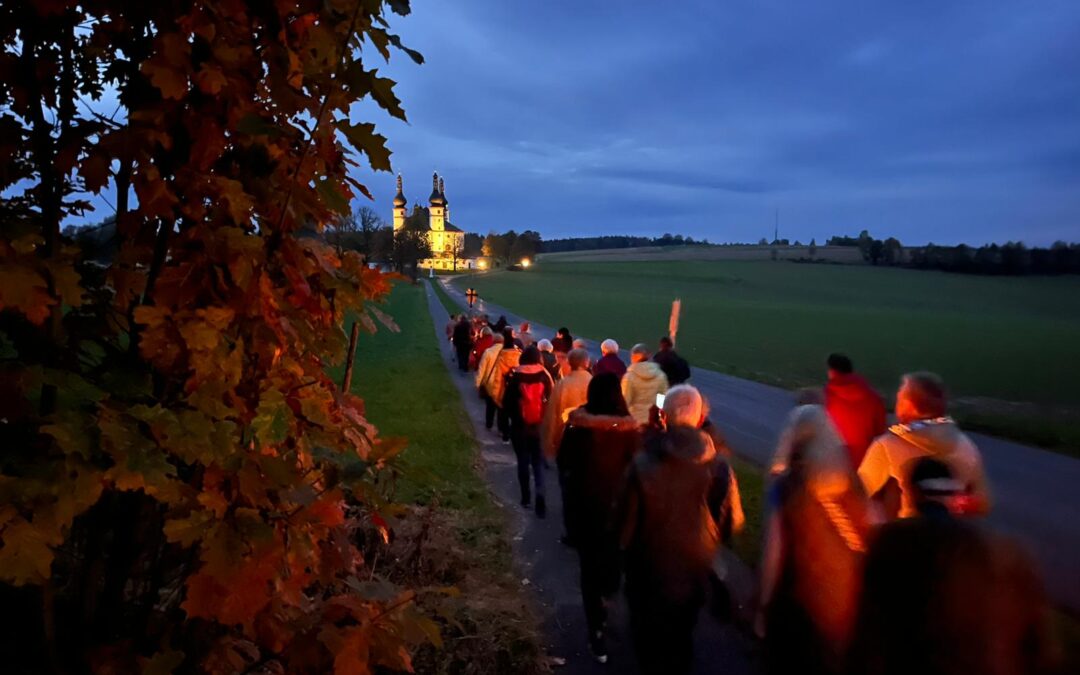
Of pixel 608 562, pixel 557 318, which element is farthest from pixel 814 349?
pixel 608 562

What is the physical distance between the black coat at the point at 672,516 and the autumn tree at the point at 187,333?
2047 millimetres

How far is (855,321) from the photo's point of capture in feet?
187

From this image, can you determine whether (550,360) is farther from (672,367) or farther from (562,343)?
(672,367)

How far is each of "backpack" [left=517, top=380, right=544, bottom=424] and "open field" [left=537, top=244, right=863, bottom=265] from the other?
109395 mm

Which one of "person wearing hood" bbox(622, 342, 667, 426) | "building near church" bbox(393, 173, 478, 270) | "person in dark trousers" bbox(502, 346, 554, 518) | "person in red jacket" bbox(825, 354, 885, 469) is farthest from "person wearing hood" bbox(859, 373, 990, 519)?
"building near church" bbox(393, 173, 478, 270)

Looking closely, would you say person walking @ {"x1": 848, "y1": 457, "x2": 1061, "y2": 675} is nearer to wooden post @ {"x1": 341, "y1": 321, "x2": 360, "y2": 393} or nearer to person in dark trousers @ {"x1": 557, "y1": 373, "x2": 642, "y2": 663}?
wooden post @ {"x1": 341, "y1": 321, "x2": 360, "y2": 393}

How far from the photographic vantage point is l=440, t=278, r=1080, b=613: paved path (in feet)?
25.0

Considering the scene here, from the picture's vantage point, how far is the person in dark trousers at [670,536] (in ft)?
12.0

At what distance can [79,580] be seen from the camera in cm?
185

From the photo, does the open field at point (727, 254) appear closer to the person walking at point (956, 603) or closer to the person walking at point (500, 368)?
the person walking at point (500, 368)

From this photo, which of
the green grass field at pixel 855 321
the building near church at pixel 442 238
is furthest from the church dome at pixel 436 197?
the green grass field at pixel 855 321

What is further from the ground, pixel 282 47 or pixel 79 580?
pixel 282 47

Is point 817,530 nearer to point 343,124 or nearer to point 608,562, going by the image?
point 608,562

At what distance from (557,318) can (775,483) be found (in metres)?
49.9
